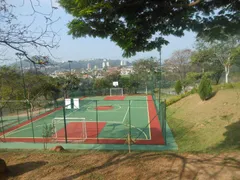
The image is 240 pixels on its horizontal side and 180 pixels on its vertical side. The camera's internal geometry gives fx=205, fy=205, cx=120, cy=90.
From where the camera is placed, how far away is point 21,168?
4.24 m

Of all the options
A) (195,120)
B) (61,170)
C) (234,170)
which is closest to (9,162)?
(61,170)

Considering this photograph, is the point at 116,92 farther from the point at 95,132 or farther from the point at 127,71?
the point at 95,132

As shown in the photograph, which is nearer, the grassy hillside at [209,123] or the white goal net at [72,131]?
→ the grassy hillside at [209,123]

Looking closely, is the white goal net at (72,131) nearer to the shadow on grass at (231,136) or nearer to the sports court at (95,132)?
the sports court at (95,132)

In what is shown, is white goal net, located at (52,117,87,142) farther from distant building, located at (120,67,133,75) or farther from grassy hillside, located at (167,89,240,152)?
distant building, located at (120,67,133,75)

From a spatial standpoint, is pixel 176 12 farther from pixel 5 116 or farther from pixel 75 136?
pixel 5 116

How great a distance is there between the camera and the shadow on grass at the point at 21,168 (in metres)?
3.91

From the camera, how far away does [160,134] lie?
12.6m

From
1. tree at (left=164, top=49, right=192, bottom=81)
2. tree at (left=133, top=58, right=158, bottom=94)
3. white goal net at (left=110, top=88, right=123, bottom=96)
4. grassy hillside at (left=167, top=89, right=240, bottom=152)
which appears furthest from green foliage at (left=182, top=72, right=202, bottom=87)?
white goal net at (left=110, top=88, right=123, bottom=96)

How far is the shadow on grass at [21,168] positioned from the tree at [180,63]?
32.4 m

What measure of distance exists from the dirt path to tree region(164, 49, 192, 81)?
102 feet

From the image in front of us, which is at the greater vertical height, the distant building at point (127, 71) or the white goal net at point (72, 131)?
the distant building at point (127, 71)

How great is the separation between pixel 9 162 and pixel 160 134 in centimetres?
940

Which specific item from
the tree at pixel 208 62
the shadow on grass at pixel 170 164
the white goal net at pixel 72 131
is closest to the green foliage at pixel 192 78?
the tree at pixel 208 62
